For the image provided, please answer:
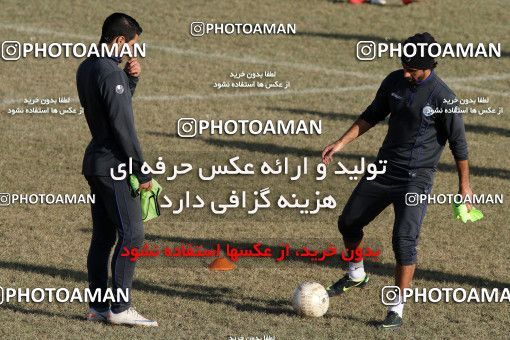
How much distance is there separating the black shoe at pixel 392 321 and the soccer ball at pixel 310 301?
63 cm

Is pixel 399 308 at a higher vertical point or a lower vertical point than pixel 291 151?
lower

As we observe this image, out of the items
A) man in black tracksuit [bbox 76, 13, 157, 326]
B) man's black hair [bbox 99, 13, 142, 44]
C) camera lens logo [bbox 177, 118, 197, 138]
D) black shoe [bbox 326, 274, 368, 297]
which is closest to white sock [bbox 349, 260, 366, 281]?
black shoe [bbox 326, 274, 368, 297]

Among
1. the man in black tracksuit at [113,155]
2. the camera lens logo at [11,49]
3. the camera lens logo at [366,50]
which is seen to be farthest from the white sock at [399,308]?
the camera lens logo at [11,49]

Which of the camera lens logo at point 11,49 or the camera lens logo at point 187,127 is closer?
the camera lens logo at point 187,127

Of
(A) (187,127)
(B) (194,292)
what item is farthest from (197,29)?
(B) (194,292)

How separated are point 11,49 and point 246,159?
9463 mm

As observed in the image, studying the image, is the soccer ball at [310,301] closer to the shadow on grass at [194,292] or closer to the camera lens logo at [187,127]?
the shadow on grass at [194,292]

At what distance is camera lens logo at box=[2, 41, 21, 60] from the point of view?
26688 millimetres

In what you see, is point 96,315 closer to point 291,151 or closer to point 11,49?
point 291,151

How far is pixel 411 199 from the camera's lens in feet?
40.0

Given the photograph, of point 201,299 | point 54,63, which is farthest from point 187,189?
point 54,63

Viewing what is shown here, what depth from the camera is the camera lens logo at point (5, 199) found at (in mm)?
16766

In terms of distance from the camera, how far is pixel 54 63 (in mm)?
26000

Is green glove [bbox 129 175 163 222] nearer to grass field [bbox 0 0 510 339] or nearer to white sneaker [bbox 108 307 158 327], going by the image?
white sneaker [bbox 108 307 158 327]
